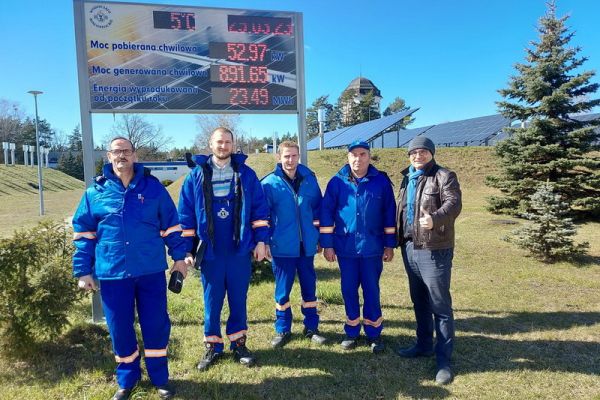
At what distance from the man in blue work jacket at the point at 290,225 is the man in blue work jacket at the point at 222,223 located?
395 mm

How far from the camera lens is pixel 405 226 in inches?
152

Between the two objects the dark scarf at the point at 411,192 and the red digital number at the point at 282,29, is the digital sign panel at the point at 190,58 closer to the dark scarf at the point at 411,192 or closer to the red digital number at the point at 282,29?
the red digital number at the point at 282,29

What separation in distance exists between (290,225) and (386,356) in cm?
166

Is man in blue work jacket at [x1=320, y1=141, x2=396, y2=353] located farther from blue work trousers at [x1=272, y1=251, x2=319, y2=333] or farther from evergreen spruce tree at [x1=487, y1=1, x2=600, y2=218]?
evergreen spruce tree at [x1=487, y1=1, x2=600, y2=218]

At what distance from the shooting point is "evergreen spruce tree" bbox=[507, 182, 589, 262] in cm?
761

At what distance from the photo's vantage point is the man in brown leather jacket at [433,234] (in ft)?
11.3

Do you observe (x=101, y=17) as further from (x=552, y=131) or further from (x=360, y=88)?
(x=360, y=88)

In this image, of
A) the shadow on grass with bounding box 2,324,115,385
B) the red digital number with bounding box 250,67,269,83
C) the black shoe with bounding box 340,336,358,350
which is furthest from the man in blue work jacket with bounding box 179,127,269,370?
the red digital number with bounding box 250,67,269,83

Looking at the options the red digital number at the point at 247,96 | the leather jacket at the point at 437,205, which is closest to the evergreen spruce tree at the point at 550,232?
the leather jacket at the point at 437,205

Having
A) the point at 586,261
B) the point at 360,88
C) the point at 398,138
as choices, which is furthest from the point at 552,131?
the point at 360,88

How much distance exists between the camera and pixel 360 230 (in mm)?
3996

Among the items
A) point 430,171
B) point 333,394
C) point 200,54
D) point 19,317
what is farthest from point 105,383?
point 200,54

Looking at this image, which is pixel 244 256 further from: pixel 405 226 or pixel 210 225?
pixel 405 226

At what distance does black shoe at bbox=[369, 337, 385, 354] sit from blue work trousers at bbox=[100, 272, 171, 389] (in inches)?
80.7
